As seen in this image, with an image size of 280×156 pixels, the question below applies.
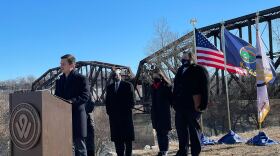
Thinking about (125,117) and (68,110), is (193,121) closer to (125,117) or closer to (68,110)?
(125,117)

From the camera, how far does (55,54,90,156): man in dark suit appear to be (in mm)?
6207

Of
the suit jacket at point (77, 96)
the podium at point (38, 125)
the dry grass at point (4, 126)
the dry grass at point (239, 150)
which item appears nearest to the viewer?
the podium at point (38, 125)

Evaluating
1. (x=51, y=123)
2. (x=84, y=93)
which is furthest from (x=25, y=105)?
(x=84, y=93)

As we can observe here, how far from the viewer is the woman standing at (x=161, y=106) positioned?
8.27 meters

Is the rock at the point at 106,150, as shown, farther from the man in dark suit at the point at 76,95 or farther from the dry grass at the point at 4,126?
the dry grass at the point at 4,126

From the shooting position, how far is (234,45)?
10.6 meters

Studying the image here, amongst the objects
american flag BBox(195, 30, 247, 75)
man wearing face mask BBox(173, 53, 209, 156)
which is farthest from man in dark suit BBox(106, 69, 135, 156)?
american flag BBox(195, 30, 247, 75)

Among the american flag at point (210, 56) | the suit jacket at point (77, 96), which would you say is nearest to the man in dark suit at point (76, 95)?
the suit jacket at point (77, 96)

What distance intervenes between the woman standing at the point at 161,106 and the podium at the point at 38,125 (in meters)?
3.52

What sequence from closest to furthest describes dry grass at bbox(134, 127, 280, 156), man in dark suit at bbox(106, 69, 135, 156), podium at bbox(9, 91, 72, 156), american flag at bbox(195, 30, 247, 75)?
podium at bbox(9, 91, 72, 156), man in dark suit at bbox(106, 69, 135, 156), dry grass at bbox(134, 127, 280, 156), american flag at bbox(195, 30, 247, 75)

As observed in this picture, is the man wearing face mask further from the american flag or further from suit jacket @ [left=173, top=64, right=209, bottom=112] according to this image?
the american flag

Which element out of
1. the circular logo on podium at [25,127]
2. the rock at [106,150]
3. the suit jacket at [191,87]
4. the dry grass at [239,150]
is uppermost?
the suit jacket at [191,87]

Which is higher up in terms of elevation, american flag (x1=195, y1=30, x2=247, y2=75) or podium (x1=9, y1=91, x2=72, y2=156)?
american flag (x1=195, y1=30, x2=247, y2=75)

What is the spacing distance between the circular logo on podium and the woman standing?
3.84 m
